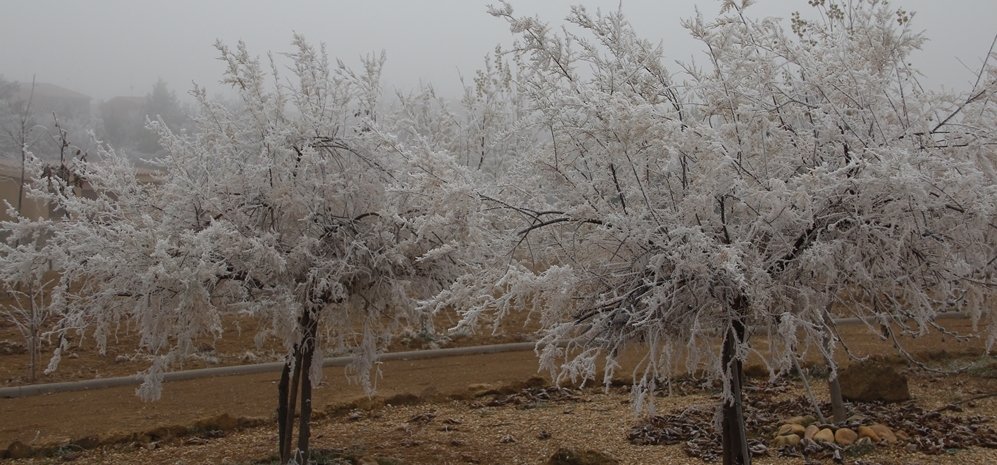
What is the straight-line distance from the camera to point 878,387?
Answer: 10.8m

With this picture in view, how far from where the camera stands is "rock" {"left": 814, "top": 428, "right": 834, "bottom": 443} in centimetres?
875

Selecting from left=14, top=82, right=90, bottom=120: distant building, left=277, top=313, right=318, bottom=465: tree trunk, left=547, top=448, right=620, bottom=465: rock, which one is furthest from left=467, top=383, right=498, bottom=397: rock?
left=14, top=82, right=90, bottom=120: distant building

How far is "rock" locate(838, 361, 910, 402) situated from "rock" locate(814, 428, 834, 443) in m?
2.13

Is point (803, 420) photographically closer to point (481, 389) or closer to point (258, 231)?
point (481, 389)

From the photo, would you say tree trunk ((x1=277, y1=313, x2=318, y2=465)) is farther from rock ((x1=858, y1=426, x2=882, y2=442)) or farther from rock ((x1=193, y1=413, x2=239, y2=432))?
rock ((x1=858, y1=426, x2=882, y2=442))

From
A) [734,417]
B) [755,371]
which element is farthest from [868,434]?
[755,371]

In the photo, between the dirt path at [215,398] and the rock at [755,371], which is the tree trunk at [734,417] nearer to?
the dirt path at [215,398]

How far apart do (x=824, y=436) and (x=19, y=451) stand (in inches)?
346

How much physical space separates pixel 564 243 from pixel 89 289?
14.5ft

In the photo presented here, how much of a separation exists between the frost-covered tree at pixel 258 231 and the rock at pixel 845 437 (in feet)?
14.1

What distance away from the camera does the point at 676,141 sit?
5.25m

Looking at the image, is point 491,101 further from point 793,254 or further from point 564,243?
point 793,254

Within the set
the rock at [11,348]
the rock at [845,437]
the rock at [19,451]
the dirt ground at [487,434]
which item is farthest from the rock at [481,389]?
the rock at [11,348]

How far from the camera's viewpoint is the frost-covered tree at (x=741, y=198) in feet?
16.6
